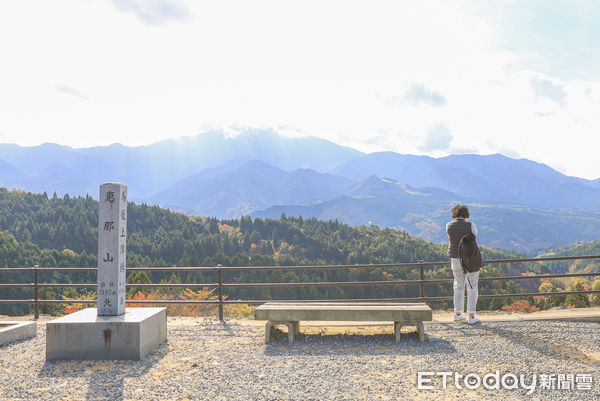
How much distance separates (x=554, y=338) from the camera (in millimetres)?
6836

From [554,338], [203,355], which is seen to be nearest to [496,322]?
[554,338]

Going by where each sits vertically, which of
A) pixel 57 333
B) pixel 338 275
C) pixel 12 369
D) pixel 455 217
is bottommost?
pixel 338 275

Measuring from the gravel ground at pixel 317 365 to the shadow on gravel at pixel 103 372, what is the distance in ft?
0.04

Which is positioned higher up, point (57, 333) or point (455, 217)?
point (455, 217)

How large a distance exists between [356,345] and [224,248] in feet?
292

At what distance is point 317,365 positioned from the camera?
18.8 feet

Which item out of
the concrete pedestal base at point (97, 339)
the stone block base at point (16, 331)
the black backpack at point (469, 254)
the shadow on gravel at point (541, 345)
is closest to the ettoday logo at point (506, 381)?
the shadow on gravel at point (541, 345)

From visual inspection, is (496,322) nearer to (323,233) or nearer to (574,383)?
(574,383)

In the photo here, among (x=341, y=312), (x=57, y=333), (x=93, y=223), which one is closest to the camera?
(x=57, y=333)

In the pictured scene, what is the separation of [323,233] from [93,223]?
52751 mm

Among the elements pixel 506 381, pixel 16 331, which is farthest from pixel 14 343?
pixel 506 381

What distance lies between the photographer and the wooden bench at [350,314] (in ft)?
21.9

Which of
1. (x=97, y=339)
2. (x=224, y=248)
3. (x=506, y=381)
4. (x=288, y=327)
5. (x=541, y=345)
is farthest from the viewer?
(x=224, y=248)

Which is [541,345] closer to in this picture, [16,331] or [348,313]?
[348,313]
